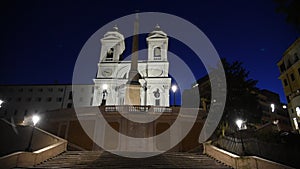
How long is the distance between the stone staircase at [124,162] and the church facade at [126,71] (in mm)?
26714

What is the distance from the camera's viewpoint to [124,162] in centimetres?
1218

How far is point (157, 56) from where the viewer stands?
4878cm

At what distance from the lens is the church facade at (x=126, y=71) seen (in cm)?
4281

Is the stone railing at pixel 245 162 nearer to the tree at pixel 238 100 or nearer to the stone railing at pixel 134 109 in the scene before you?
the tree at pixel 238 100

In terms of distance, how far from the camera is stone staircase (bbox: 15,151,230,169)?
1152 centimetres

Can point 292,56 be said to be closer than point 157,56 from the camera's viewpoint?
Yes

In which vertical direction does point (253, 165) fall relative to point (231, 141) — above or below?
below

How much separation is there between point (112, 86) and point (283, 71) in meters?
29.9

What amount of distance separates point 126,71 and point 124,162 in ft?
118

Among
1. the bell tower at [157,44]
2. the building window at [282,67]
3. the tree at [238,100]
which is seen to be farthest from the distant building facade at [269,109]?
the tree at [238,100]

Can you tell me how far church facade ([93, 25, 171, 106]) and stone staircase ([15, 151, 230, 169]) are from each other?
26714mm

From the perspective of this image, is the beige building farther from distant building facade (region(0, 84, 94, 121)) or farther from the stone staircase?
distant building facade (region(0, 84, 94, 121))

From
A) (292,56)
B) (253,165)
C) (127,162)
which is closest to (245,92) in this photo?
(253,165)

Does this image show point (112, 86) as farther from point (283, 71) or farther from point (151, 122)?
point (283, 71)
